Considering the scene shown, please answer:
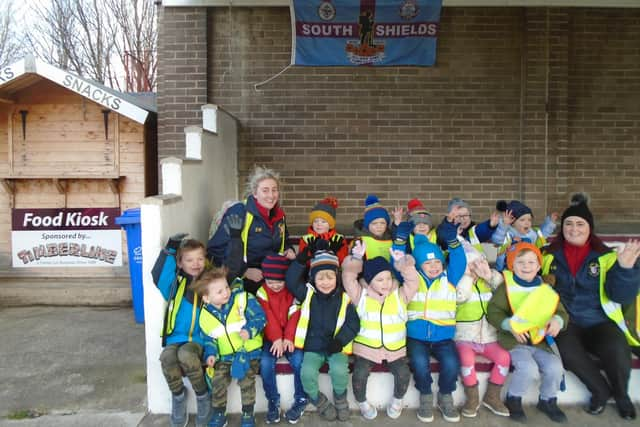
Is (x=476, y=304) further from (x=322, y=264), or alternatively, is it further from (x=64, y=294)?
(x=64, y=294)

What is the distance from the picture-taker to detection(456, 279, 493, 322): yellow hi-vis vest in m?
3.23

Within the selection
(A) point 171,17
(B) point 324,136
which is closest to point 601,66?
(B) point 324,136

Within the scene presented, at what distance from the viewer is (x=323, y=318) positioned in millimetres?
3111

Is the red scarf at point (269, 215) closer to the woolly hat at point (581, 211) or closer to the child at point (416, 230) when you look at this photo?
the child at point (416, 230)

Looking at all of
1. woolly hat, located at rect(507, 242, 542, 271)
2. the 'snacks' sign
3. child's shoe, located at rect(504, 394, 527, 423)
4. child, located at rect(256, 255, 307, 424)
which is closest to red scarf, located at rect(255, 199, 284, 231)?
child, located at rect(256, 255, 307, 424)

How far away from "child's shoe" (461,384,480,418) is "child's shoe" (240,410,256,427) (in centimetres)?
141

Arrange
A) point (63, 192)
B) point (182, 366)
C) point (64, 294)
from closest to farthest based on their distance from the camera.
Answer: point (182, 366), point (64, 294), point (63, 192)

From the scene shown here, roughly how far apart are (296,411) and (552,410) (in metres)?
1.69

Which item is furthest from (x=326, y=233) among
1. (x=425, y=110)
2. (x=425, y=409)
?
(x=425, y=110)

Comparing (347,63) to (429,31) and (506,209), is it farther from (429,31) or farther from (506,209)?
(506,209)

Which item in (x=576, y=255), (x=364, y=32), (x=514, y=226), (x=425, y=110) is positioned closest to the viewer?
(x=576, y=255)

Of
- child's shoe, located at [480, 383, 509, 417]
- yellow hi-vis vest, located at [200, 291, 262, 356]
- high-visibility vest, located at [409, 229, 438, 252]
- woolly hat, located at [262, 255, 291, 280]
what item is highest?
high-visibility vest, located at [409, 229, 438, 252]

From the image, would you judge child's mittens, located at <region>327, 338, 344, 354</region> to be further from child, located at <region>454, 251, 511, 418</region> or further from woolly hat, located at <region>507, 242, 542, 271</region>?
woolly hat, located at <region>507, 242, 542, 271</region>

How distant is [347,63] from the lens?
5.68 meters
